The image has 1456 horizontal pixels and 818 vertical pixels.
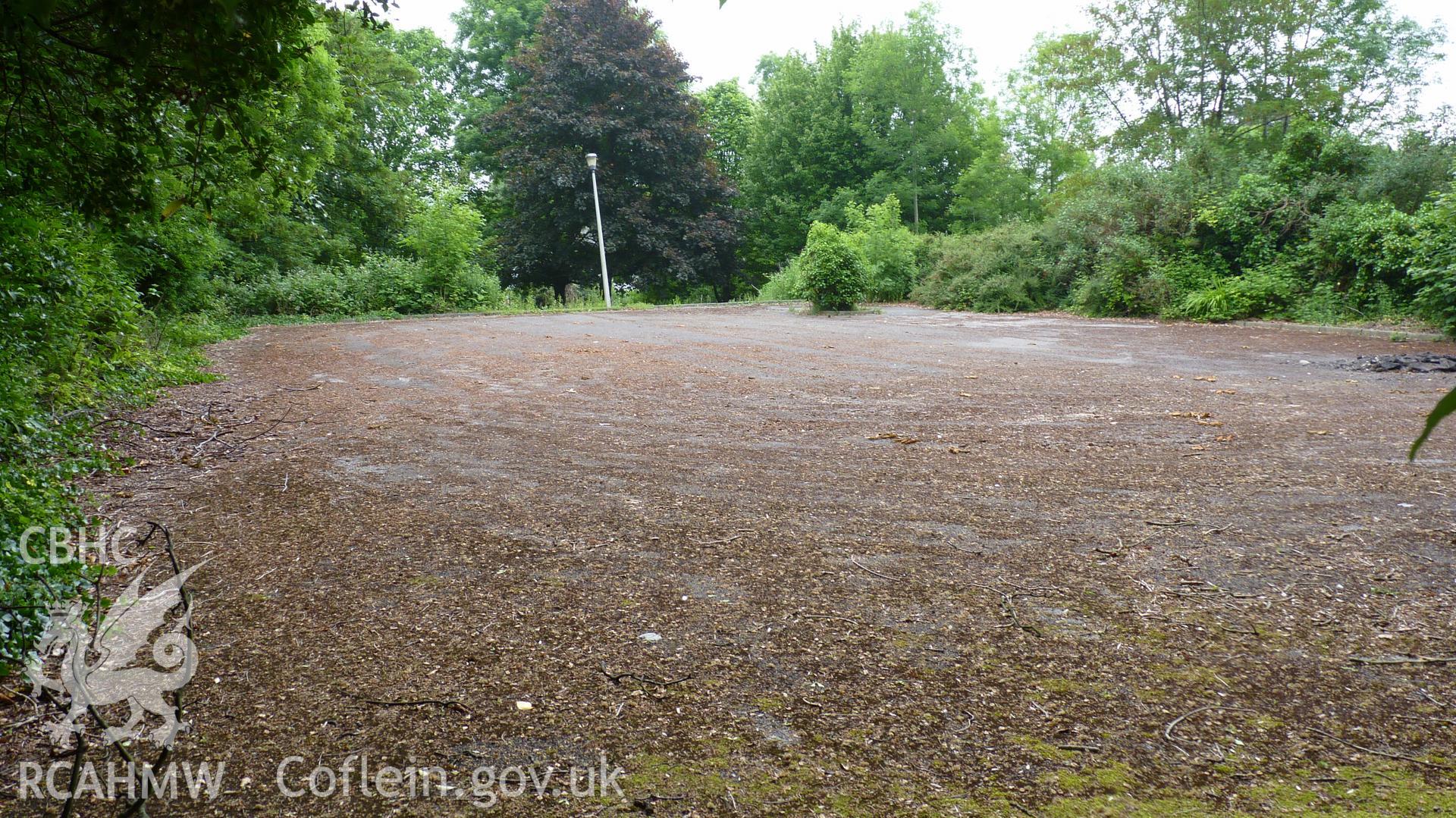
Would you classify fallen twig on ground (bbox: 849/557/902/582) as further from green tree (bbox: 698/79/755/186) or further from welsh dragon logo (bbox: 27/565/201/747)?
green tree (bbox: 698/79/755/186)

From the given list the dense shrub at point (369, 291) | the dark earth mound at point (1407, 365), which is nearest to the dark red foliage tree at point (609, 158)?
the dense shrub at point (369, 291)

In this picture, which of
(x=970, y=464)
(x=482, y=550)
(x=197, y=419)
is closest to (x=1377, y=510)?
(x=970, y=464)

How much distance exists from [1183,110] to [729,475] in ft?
82.0

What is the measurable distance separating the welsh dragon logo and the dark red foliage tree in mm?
26983

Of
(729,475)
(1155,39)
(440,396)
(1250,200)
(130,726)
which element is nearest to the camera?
(130,726)

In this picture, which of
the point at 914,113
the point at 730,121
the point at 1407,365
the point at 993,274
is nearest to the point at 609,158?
the point at 730,121

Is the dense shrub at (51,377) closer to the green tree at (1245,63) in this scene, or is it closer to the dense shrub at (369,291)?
the dense shrub at (369,291)

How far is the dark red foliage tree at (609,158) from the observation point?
2922cm

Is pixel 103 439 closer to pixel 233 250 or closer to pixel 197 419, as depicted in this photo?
pixel 197 419

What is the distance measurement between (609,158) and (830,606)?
29706mm

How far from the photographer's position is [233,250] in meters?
20.8

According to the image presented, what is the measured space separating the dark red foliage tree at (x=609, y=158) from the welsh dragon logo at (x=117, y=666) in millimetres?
26983

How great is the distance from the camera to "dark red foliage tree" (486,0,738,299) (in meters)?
29.2

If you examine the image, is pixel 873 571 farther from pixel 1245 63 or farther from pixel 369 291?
pixel 1245 63
